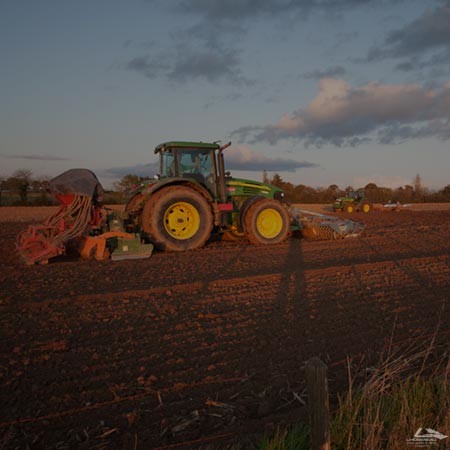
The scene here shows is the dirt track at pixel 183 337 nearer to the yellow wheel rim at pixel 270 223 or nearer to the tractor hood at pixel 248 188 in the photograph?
the yellow wheel rim at pixel 270 223

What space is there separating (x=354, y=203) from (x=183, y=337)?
24496 mm

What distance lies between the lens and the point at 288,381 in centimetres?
343

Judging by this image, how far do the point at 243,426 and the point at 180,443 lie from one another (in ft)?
1.32

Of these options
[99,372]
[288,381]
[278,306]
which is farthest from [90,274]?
[288,381]

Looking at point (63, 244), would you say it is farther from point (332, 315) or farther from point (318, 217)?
point (318, 217)

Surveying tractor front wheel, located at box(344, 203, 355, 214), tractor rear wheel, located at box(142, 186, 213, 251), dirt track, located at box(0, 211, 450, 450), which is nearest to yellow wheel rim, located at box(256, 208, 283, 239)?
tractor rear wheel, located at box(142, 186, 213, 251)

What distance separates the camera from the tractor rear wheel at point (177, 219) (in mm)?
9391

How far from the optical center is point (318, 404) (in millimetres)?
2184

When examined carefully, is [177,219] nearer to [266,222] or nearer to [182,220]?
[182,220]

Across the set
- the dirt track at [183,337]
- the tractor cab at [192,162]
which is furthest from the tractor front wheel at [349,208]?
the dirt track at [183,337]

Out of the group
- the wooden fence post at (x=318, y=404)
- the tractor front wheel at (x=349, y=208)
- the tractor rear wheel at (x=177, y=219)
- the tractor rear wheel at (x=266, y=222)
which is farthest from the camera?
the tractor front wheel at (x=349, y=208)

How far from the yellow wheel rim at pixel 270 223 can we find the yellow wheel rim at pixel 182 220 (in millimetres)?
1741

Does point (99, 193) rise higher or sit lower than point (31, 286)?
higher

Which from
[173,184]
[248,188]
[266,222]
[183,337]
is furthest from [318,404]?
[248,188]
